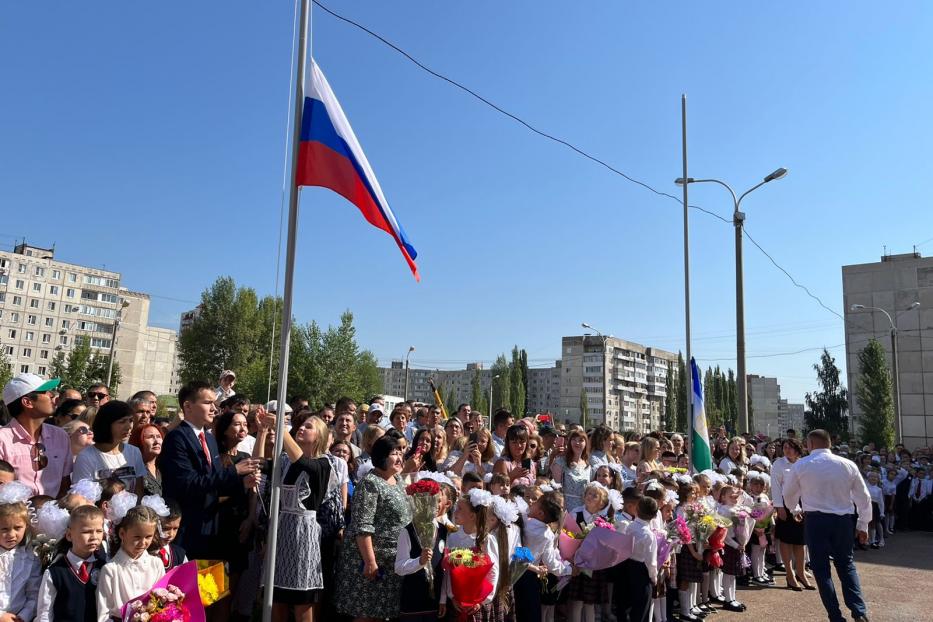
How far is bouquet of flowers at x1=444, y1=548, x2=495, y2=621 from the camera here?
4750 millimetres

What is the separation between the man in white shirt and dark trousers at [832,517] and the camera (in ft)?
23.9

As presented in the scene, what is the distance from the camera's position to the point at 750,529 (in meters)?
9.10

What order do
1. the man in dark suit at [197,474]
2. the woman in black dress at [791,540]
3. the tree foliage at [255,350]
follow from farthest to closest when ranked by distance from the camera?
the tree foliage at [255,350], the woman in black dress at [791,540], the man in dark suit at [197,474]

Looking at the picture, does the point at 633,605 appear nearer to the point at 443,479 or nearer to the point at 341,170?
the point at 443,479

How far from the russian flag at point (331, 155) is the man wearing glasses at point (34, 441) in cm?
261

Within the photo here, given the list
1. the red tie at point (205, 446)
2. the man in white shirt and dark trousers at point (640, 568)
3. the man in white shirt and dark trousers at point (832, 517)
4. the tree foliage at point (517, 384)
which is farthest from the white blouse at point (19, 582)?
the tree foliage at point (517, 384)

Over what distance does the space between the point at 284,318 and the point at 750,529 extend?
7.41 meters

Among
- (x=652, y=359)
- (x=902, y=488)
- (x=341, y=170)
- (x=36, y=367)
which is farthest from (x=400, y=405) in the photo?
(x=652, y=359)

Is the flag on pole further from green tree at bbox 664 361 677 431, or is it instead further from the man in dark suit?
green tree at bbox 664 361 677 431

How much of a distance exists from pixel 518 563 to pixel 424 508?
96 cm

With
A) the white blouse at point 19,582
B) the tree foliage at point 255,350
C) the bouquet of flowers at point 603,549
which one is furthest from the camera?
the tree foliage at point 255,350

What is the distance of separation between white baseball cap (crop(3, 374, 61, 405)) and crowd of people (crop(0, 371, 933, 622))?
0.8 inches

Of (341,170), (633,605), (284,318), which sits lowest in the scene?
(633,605)

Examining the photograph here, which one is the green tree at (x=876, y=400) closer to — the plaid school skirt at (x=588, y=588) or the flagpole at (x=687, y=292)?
the flagpole at (x=687, y=292)
